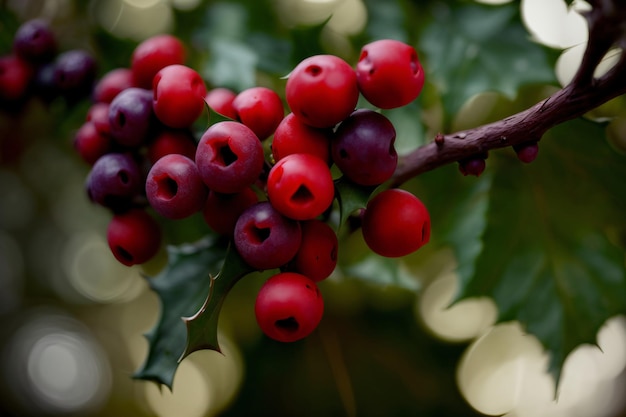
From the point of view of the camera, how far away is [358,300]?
1.06 metres

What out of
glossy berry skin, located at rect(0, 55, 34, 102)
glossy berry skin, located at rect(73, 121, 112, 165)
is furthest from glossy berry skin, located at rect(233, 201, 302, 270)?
glossy berry skin, located at rect(0, 55, 34, 102)

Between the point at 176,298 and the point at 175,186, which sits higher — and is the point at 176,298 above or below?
below

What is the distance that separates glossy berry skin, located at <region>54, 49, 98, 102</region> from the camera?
0.73 meters

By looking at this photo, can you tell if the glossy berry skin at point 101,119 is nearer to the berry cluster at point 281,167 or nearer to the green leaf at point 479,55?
the berry cluster at point 281,167

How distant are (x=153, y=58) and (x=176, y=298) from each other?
0.83 feet

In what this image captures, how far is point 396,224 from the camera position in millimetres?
453

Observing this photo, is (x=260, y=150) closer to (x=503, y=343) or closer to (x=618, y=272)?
(x=618, y=272)

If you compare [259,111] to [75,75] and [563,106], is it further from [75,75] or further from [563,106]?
[75,75]

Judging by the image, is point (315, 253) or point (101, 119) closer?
point (315, 253)

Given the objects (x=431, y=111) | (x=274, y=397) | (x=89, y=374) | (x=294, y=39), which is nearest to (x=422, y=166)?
A: (x=294, y=39)

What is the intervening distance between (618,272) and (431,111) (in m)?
0.34

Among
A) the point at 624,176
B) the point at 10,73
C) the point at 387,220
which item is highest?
the point at 10,73

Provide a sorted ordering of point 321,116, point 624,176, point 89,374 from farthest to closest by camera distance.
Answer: point 89,374
point 624,176
point 321,116

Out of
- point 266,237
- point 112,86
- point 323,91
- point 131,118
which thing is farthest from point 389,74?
point 112,86
